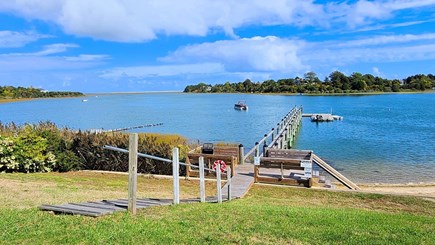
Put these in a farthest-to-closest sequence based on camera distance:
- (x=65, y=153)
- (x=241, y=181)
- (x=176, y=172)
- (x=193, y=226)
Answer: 1. (x=65, y=153)
2. (x=241, y=181)
3. (x=176, y=172)
4. (x=193, y=226)

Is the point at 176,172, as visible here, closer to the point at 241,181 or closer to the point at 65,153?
the point at 241,181

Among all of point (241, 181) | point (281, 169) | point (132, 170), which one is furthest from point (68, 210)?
point (281, 169)

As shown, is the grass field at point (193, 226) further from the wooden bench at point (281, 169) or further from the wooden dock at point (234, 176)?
the wooden bench at point (281, 169)

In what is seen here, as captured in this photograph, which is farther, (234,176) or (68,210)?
(234,176)

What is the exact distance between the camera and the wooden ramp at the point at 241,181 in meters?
12.3

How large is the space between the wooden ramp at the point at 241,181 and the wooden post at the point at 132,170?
5519mm

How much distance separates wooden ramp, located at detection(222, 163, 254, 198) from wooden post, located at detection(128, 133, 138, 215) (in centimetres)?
552

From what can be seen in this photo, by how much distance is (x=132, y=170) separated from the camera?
644 centimetres

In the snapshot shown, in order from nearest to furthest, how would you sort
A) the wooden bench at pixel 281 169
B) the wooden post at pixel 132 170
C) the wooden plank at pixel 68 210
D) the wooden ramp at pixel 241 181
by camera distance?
the wooden plank at pixel 68 210, the wooden post at pixel 132 170, the wooden ramp at pixel 241 181, the wooden bench at pixel 281 169

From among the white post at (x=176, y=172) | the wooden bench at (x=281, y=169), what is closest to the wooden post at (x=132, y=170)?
the white post at (x=176, y=172)

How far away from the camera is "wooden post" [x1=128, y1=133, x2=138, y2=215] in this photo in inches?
248

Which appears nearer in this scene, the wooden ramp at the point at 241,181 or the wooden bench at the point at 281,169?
the wooden ramp at the point at 241,181

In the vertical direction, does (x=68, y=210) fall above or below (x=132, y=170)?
below

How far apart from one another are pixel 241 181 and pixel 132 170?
804 cm
